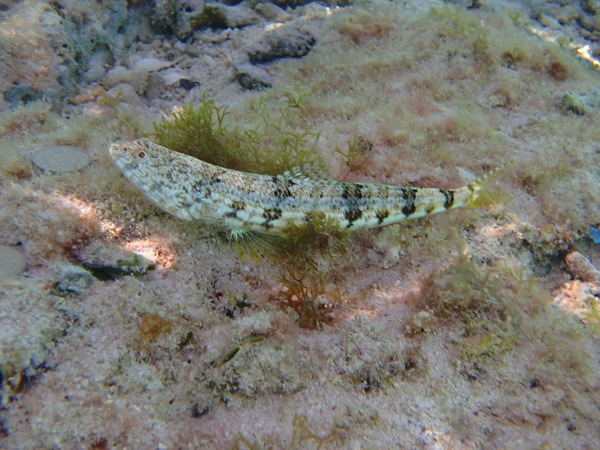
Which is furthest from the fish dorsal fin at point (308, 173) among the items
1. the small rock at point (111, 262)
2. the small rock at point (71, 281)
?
the small rock at point (71, 281)

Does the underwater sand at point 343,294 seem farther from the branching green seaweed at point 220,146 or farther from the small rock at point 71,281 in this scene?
the branching green seaweed at point 220,146

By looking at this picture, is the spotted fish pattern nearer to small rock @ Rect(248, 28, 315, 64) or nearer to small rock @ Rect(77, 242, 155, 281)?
small rock @ Rect(77, 242, 155, 281)

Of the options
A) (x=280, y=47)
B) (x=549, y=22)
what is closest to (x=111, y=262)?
(x=280, y=47)

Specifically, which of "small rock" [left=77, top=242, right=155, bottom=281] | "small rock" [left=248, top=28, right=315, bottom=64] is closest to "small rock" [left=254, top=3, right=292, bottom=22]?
"small rock" [left=248, top=28, right=315, bottom=64]

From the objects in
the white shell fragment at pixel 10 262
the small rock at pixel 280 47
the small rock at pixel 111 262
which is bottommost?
the small rock at pixel 111 262

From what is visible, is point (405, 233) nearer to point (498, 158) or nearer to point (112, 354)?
point (498, 158)
